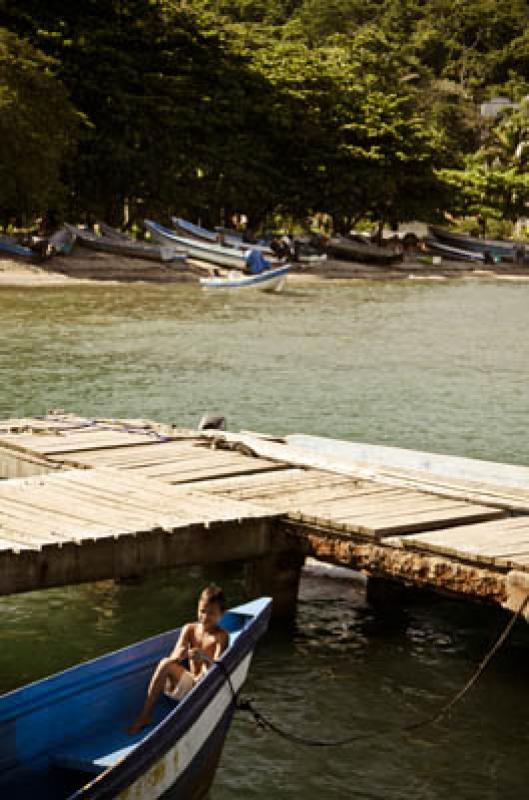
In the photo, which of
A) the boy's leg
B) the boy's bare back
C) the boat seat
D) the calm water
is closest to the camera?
the boat seat

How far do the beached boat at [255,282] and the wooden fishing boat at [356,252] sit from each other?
1746 cm

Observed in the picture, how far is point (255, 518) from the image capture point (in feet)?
41.7

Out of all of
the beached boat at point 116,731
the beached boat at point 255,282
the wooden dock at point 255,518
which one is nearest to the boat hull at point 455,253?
the beached boat at point 255,282

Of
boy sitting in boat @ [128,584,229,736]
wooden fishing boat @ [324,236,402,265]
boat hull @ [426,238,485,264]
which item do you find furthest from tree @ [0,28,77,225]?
boy sitting in boat @ [128,584,229,736]

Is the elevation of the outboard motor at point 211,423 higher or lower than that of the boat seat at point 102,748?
higher

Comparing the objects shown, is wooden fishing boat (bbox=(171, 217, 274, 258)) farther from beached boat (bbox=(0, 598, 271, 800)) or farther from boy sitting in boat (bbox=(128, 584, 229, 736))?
beached boat (bbox=(0, 598, 271, 800))

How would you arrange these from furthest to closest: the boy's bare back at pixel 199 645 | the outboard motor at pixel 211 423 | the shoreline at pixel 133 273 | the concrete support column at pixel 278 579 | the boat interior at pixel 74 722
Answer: the shoreline at pixel 133 273, the outboard motor at pixel 211 423, the concrete support column at pixel 278 579, the boy's bare back at pixel 199 645, the boat interior at pixel 74 722

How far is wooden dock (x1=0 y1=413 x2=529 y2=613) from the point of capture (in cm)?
1176

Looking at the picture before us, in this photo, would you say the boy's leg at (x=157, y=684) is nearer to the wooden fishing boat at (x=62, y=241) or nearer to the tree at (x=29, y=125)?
the tree at (x=29, y=125)

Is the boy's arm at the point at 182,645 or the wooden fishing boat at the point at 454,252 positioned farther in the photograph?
the wooden fishing boat at the point at 454,252

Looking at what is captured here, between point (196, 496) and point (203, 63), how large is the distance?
63773 millimetres

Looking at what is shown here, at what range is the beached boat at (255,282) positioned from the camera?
2302 inches

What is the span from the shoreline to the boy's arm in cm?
4823

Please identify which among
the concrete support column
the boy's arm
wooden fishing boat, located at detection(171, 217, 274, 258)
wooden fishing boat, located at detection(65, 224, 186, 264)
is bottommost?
the concrete support column
